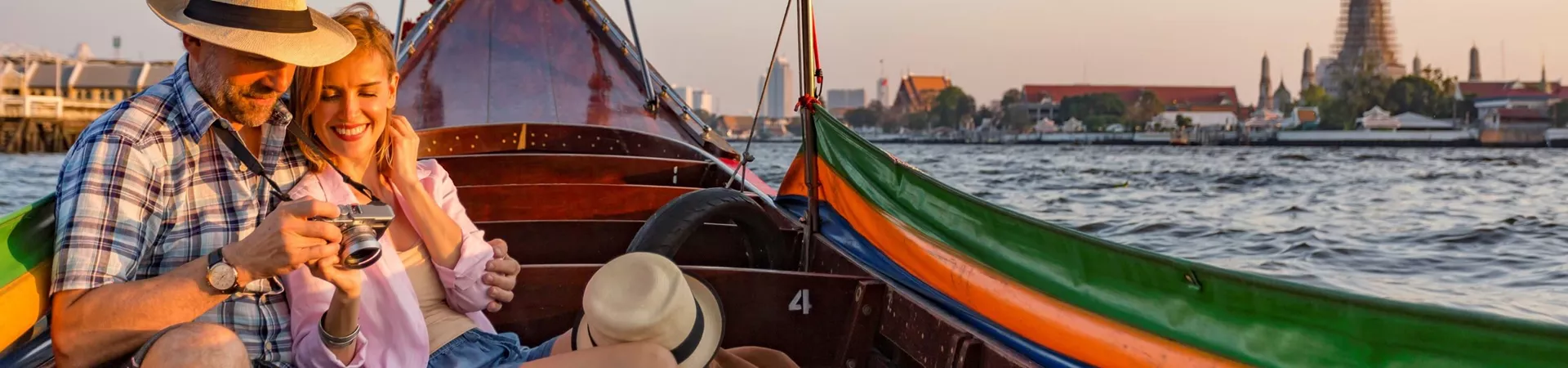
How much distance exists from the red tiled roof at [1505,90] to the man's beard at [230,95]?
286 feet

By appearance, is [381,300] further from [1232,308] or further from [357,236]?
[1232,308]

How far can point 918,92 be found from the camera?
116m

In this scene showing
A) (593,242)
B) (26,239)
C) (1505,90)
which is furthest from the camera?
(1505,90)

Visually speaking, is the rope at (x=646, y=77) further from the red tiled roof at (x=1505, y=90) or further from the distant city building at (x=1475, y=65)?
the distant city building at (x=1475, y=65)

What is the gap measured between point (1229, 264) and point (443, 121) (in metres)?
6.52

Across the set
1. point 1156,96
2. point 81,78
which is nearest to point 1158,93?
point 1156,96

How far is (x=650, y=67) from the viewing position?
8477 mm

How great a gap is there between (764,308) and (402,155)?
1.22 meters

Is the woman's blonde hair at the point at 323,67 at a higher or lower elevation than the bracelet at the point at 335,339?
higher

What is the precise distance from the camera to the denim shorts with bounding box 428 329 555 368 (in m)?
2.25

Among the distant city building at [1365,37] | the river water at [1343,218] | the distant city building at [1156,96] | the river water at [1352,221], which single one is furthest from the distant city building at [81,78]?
the distant city building at [1365,37]

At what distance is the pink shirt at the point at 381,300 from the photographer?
195 cm

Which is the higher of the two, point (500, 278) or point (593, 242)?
point (500, 278)

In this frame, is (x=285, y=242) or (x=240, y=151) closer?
(x=285, y=242)
